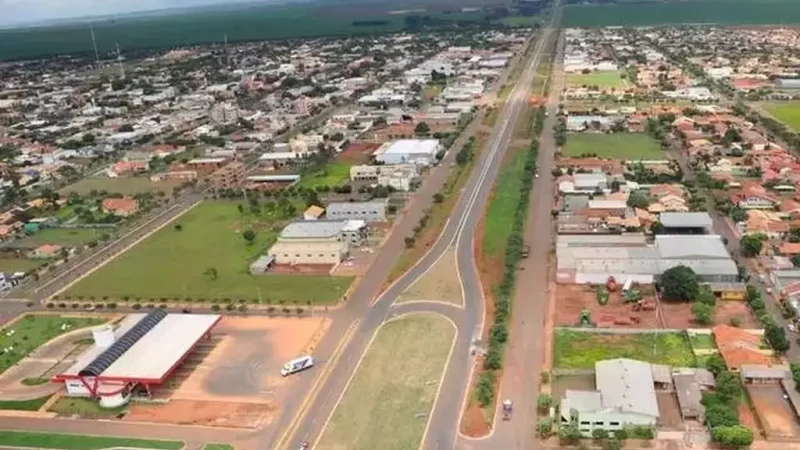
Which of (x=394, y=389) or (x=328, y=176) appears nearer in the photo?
(x=394, y=389)

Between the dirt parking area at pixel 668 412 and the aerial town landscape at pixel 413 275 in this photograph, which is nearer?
the dirt parking area at pixel 668 412

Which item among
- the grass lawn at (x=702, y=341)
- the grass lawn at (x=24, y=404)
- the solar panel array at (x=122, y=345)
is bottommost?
the grass lawn at (x=24, y=404)

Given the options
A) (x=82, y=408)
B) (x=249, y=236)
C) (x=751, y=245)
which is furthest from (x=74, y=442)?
(x=751, y=245)

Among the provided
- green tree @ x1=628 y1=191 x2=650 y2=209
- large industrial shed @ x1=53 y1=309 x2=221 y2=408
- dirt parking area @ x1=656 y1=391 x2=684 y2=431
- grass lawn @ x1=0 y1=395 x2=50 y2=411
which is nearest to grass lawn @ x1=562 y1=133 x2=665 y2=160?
green tree @ x1=628 y1=191 x2=650 y2=209

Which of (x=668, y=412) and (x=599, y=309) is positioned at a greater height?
(x=668, y=412)

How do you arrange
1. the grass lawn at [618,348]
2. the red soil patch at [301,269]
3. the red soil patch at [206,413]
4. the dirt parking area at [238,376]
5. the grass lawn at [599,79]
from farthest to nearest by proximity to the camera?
the grass lawn at [599,79] < the red soil patch at [301,269] < the grass lawn at [618,348] < the dirt parking area at [238,376] < the red soil patch at [206,413]

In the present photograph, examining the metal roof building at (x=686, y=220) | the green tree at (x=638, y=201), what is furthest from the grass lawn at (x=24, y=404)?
the green tree at (x=638, y=201)

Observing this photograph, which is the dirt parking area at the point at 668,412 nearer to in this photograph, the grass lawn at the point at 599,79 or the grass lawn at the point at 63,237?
the grass lawn at the point at 63,237

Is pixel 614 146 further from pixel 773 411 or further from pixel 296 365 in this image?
pixel 296 365
